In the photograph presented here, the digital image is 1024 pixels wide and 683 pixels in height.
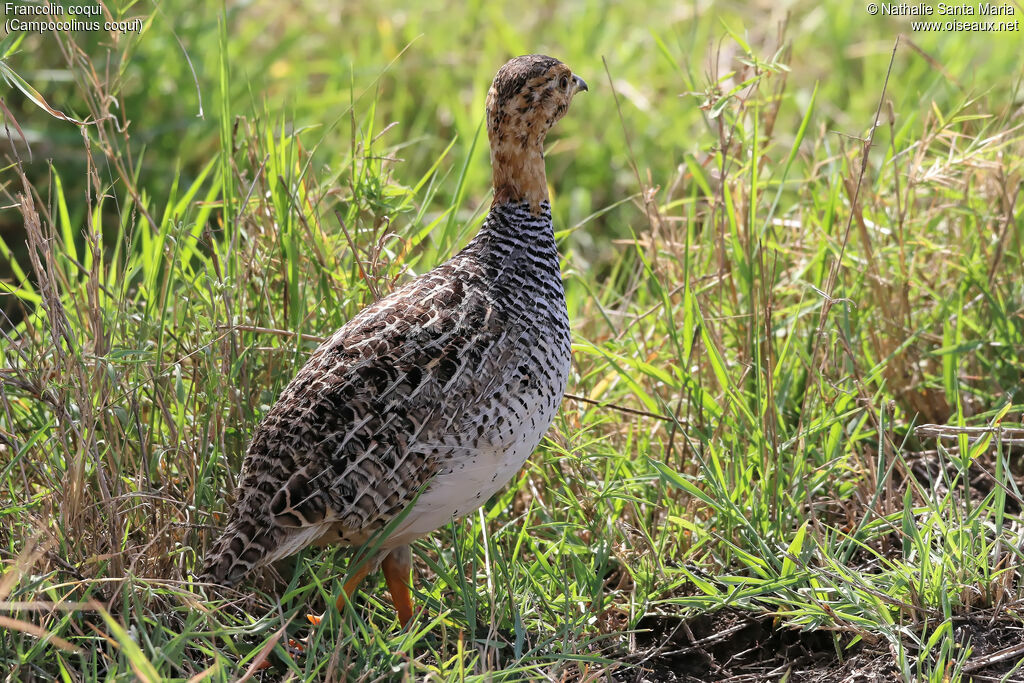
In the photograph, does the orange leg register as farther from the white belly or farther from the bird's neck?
the bird's neck

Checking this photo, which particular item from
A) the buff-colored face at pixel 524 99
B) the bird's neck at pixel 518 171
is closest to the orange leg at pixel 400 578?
the bird's neck at pixel 518 171

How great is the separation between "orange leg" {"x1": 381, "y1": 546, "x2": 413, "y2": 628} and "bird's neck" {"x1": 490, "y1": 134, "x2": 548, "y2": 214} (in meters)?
1.05

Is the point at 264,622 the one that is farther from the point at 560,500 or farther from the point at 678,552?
the point at 678,552

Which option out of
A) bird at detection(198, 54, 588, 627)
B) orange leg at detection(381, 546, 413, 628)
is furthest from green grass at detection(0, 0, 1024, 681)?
bird at detection(198, 54, 588, 627)

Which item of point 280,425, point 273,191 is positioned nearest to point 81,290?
point 273,191

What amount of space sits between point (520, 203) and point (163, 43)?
3.30 metres

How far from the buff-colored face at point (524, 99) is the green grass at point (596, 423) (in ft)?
0.31

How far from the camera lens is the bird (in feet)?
9.41

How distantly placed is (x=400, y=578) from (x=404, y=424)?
20.5 inches

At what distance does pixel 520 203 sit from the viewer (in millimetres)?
3361

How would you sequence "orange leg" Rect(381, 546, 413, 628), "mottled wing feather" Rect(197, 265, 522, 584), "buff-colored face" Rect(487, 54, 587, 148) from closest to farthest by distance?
"mottled wing feather" Rect(197, 265, 522, 584)
"orange leg" Rect(381, 546, 413, 628)
"buff-colored face" Rect(487, 54, 587, 148)

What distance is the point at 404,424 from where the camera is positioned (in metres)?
2.91

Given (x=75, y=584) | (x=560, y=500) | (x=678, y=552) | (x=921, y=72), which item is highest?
(x=921, y=72)

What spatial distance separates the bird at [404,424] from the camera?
2867 millimetres
